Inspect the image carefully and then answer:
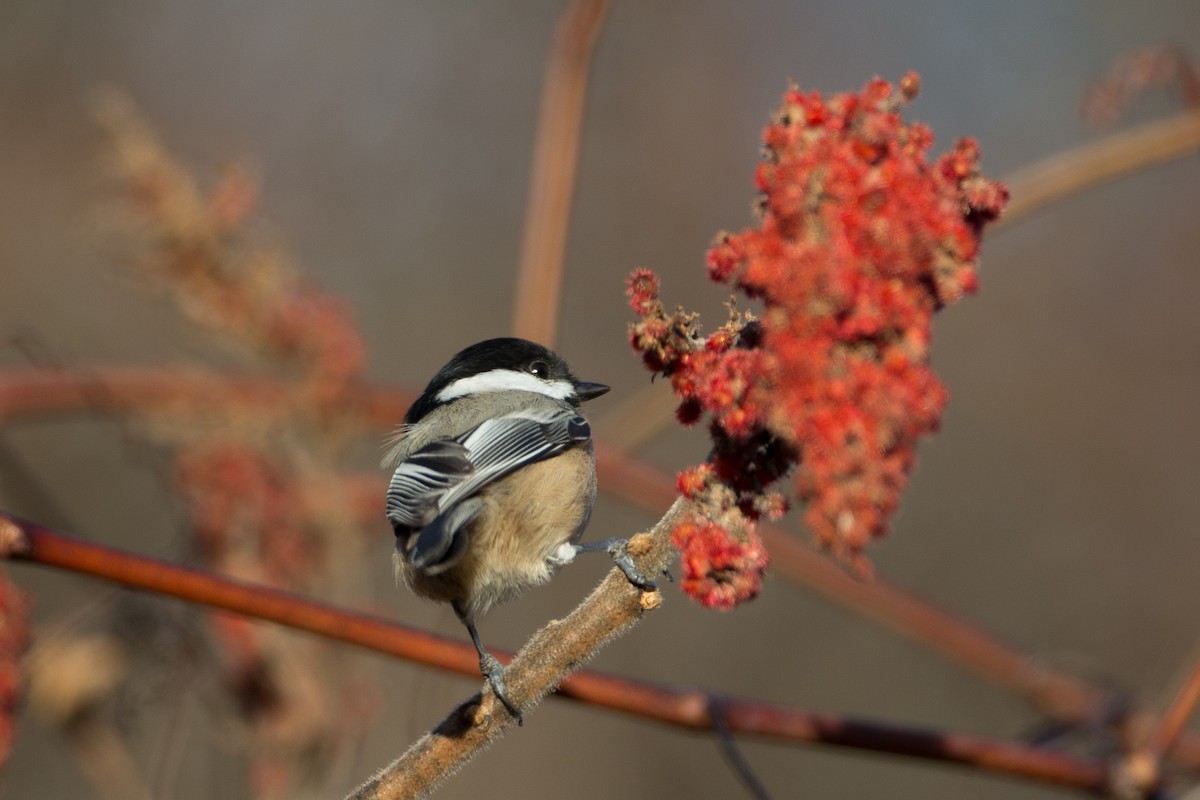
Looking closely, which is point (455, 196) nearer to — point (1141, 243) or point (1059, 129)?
point (1059, 129)

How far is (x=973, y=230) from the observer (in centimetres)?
117

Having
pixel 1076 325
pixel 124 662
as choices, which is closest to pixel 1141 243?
pixel 1076 325

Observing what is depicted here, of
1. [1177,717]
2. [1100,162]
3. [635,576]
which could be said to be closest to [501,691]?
[635,576]

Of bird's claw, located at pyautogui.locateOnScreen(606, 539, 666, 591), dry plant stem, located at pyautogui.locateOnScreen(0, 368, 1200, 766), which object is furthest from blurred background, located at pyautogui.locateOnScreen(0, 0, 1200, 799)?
bird's claw, located at pyautogui.locateOnScreen(606, 539, 666, 591)

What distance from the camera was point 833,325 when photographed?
3.59 feet

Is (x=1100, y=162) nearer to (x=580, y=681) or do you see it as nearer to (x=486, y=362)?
(x=486, y=362)

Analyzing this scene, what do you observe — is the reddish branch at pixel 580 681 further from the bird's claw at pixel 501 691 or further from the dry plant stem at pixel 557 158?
the dry plant stem at pixel 557 158

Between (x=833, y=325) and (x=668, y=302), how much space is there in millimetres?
4394

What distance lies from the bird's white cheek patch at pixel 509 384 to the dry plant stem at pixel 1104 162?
1031 millimetres

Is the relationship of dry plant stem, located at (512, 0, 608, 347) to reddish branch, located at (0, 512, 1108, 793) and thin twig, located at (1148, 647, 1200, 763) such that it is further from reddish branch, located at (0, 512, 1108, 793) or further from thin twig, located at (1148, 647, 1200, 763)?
thin twig, located at (1148, 647, 1200, 763)

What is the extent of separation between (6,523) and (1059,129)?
498 cm

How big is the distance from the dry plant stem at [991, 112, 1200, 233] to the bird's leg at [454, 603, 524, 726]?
1.27 meters

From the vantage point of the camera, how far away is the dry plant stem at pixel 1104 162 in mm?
2248

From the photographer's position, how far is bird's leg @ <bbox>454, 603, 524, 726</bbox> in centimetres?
141
